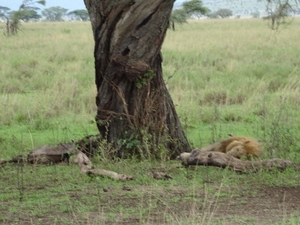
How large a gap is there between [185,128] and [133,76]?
7.73ft

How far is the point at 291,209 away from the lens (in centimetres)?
493

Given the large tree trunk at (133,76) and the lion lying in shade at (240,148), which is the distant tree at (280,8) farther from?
the lion lying in shade at (240,148)

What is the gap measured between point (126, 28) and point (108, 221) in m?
3.13

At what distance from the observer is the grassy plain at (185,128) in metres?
4.88

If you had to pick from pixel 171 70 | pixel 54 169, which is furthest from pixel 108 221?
pixel 171 70

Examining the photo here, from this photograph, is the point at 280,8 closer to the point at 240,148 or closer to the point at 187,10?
the point at 240,148

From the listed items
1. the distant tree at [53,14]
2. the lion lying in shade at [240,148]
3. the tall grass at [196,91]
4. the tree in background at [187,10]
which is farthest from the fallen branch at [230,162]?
the distant tree at [53,14]

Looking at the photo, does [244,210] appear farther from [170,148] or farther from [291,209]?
[170,148]

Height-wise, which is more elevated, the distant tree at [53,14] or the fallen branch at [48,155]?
the fallen branch at [48,155]

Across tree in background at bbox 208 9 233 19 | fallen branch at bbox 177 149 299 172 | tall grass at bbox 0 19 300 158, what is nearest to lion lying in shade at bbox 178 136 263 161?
fallen branch at bbox 177 149 299 172

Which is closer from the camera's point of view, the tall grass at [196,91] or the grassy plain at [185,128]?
the grassy plain at [185,128]

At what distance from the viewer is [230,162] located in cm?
650

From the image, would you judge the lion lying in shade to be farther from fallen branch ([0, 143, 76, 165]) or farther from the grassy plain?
fallen branch ([0, 143, 76, 165])

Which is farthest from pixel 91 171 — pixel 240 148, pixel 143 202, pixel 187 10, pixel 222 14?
pixel 222 14
